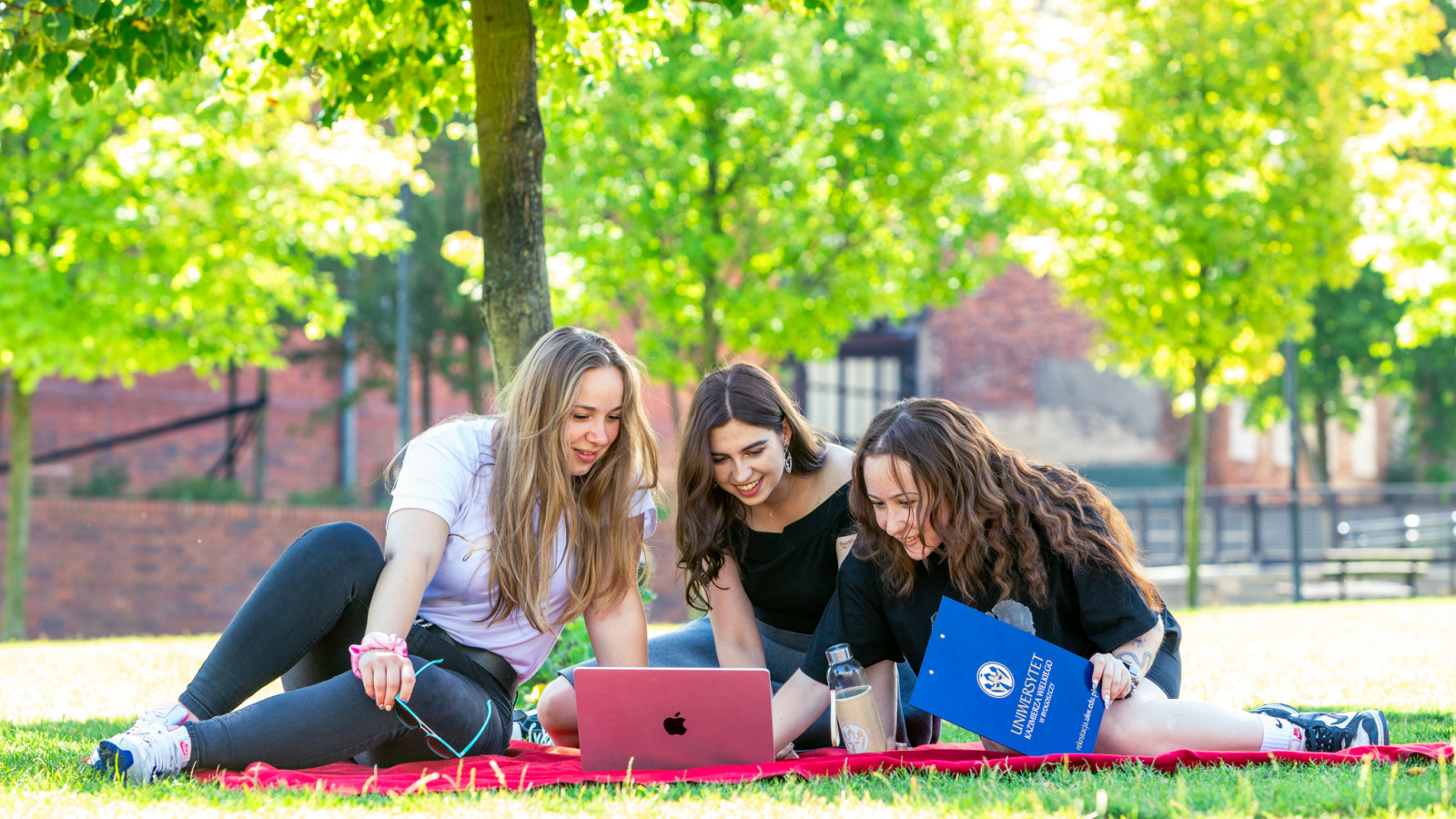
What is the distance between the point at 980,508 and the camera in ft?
11.1

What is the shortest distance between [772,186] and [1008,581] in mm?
8401

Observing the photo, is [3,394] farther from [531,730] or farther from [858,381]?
[858,381]

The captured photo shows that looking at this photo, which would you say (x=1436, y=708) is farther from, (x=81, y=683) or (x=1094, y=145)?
(x=1094, y=145)

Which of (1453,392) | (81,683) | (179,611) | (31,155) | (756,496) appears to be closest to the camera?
(756,496)

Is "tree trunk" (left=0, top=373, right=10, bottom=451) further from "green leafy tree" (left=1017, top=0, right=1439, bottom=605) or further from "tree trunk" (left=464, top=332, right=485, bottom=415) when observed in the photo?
"green leafy tree" (left=1017, top=0, right=1439, bottom=605)

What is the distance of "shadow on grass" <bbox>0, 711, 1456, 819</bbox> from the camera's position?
262 centimetres

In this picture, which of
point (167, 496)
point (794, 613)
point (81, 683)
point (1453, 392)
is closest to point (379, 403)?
point (167, 496)

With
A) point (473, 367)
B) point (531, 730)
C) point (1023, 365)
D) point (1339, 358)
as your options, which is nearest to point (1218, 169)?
point (473, 367)

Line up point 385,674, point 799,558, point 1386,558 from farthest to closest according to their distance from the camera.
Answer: point 1386,558 < point 799,558 < point 385,674

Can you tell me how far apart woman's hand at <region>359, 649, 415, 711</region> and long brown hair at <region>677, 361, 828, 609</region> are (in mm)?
1002

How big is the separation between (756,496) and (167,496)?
42.1 ft

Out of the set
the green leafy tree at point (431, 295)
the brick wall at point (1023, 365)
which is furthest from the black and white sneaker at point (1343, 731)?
the brick wall at point (1023, 365)

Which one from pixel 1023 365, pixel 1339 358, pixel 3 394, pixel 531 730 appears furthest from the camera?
pixel 1023 365

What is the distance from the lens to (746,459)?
3.72 metres
